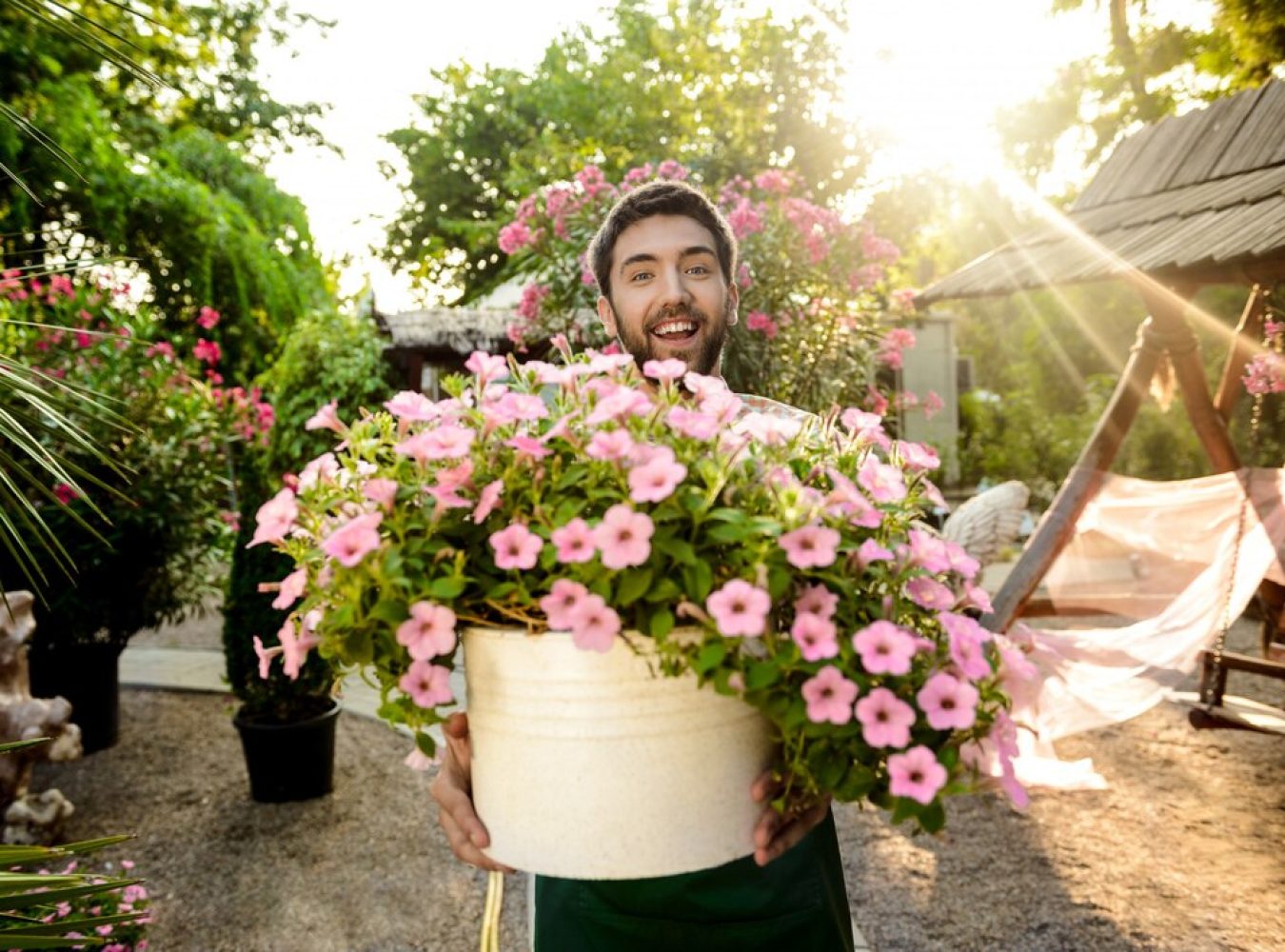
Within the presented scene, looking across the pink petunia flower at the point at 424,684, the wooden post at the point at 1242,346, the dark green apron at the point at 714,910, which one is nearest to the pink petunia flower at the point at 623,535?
the pink petunia flower at the point at 424,684

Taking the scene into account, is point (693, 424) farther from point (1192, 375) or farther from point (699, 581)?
point (1192, 375)

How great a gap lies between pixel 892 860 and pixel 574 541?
10.6ft

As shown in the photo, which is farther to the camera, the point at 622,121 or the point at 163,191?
the point at 622,121

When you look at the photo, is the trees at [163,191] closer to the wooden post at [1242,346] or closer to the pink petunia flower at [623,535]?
the wooden post at [1242,346]

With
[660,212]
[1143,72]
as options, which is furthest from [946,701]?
[1143,72]

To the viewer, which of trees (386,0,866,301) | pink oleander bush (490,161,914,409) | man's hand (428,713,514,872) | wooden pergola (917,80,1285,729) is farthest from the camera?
trees (386,0,866,301)

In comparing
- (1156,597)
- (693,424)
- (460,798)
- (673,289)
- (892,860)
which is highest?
(673,289)

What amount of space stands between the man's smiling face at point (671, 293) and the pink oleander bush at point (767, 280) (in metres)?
3.20

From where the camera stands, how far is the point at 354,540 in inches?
34.1

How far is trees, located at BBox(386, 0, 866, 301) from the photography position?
12.2 meters

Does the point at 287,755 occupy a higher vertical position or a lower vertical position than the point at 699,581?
lower

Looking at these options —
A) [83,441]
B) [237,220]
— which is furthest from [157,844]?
[237,220]

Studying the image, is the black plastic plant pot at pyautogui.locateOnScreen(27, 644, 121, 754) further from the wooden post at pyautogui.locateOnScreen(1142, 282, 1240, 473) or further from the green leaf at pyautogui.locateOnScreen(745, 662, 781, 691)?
the wooden post at pyautogui.locateOnScreen(1142, 282, 1240, 473)

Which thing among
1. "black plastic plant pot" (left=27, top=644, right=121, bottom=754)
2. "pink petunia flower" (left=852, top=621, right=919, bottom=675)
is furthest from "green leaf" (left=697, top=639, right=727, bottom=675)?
"black plastic plant pot" (left=27, top=644, right=121, bottom=754)
